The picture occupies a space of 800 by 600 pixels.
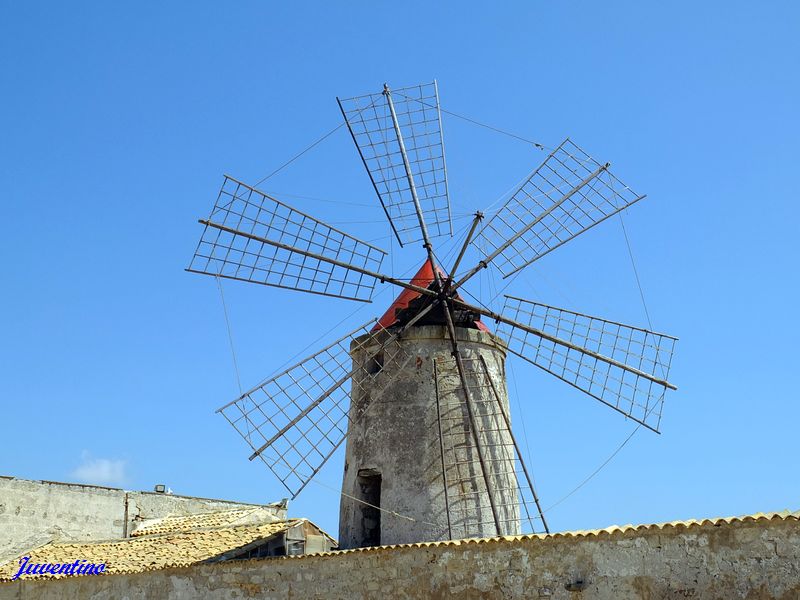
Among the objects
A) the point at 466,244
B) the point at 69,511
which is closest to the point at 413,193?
the point at 466,244

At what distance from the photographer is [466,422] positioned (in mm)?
11758

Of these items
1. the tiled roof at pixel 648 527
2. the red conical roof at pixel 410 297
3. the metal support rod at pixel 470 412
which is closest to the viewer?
the tiled roof at pixel 648 527

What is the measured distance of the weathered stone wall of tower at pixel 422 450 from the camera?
37.4 ft

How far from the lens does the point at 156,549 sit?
14344 millimetres

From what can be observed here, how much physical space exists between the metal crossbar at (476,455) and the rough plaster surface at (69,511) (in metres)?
8.20

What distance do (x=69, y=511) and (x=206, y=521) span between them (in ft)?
10.2

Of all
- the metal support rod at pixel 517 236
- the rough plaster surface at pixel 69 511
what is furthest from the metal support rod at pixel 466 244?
the rough plaster surface at pixel 69 511

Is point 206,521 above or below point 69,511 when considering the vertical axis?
below

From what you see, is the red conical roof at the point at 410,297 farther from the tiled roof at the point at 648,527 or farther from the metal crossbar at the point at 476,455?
the tiled roof at the point at 648,527

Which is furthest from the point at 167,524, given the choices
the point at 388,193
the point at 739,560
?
the point at 739,560

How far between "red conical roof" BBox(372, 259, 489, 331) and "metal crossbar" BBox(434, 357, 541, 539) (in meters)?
0.85

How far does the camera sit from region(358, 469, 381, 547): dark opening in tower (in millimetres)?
11867

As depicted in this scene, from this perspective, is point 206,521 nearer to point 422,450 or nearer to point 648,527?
point 422,450

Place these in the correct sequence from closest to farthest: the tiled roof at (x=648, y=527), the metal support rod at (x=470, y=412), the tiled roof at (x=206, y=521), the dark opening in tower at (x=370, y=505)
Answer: the tiled roof at (x=648, y=527) → the metal support rod at (x=470, y=412) → the dark opening in tower at (x=370, y=505) → the tiled roof at (x=206, y=521)
